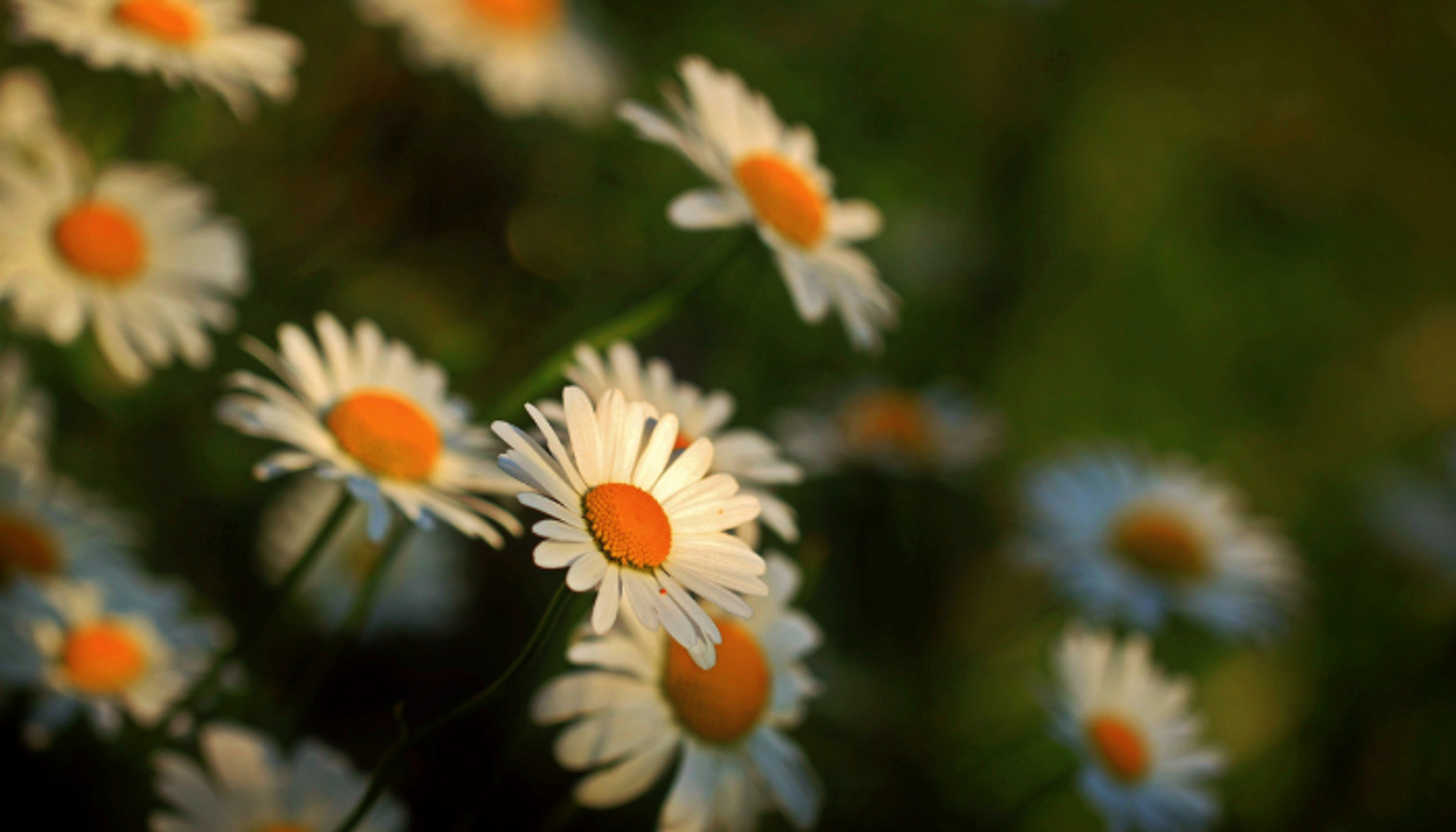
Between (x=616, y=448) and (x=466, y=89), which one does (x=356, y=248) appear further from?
(x=616, y=448)

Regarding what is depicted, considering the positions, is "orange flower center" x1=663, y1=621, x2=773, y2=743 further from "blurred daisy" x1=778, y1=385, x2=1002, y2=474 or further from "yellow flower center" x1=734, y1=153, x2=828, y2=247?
"blurred daisy" x1=778, y1=385, x2=1002, y2=474

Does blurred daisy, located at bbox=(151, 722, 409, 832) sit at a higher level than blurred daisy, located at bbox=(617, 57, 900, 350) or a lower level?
lower

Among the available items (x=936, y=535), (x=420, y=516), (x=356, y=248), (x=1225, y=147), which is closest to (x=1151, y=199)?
(x=1225, y=147)

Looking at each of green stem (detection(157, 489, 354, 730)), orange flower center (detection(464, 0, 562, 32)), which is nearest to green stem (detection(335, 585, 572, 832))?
green stem (detection(157, 489, 354, 730))

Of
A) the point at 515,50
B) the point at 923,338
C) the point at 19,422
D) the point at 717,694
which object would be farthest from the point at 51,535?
the point at 923,338

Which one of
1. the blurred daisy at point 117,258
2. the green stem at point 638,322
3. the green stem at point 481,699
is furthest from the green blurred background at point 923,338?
the blurred daisy at point 117,258

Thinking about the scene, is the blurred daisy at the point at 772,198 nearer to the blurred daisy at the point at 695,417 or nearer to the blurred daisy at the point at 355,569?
the blurred daisy at the point at 695,417

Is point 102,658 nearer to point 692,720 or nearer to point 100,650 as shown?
point 100,650
